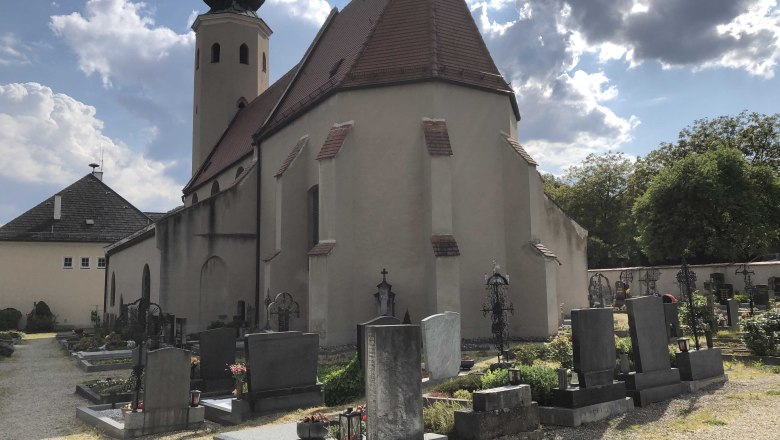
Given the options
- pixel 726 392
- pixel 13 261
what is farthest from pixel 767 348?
pixel 13 261

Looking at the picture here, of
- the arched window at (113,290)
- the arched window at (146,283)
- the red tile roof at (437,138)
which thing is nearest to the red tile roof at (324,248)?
the red tile roof at (437,138)

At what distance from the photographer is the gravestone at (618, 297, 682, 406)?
906 cm

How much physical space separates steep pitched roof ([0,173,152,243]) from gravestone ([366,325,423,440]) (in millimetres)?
37837

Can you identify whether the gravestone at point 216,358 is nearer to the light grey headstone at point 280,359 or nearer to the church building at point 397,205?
the light grey headstone at point 280,359

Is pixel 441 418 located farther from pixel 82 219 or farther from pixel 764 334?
pixel 82 219

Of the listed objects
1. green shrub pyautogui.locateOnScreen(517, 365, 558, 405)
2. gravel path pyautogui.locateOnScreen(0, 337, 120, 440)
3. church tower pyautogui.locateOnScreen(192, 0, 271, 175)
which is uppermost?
church tower pyautogui.locateOnScreen(192, 0, 271, 175)

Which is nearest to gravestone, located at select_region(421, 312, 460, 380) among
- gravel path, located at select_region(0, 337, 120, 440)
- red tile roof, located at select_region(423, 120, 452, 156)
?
gravel path, located at select_region(0, 337, 120, 440)

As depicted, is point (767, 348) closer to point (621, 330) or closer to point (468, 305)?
point (621, 330)

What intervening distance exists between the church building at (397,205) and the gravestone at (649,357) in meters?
7.56

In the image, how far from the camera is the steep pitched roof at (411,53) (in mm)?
18859

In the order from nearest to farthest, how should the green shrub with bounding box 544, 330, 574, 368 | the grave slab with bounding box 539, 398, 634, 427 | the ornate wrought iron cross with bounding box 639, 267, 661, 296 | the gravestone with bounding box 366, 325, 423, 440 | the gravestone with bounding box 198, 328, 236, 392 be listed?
the gravestone with bounding box 366, 325, 423, 440 → the grave slab with bounding box 539, 398, 634, 427 → the green shrub with bounding box 544, 330, 574, 368 → the gravestone with bounding box 198, 328, 236, 392 → the ornate wrought iron cross with bounding box 639, 267, 661, 296

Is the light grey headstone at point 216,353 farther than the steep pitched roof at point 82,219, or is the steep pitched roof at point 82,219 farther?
the steep pitched roof at point 82,219

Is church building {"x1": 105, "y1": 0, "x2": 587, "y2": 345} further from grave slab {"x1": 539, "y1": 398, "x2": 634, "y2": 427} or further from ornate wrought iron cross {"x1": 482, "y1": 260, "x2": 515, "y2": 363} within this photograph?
grave slab {"x1": 539, "y1": 398, "x2": 634, "y2": 427}

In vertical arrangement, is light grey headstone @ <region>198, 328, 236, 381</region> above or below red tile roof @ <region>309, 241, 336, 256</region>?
below
